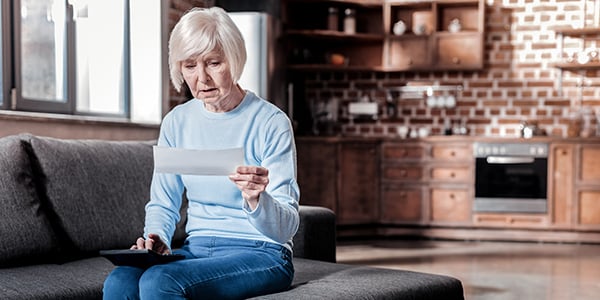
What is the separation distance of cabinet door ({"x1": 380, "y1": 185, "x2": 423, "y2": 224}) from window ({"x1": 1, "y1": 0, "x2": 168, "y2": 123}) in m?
2.34

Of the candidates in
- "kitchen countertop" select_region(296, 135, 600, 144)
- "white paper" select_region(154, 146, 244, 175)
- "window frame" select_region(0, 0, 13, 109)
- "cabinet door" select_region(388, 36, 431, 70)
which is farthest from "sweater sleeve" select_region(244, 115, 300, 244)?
"cabinet door" select_region(388, 36, 431, 70)

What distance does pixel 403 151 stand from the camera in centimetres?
627

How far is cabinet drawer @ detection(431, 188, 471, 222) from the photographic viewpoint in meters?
6.14

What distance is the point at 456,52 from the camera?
6.47 meters

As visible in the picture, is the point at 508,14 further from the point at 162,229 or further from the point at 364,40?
the point at 162,229

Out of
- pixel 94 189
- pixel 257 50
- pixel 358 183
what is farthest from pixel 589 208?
pixel 94 189

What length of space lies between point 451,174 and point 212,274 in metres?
4.74

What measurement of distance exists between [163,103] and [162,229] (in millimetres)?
3062

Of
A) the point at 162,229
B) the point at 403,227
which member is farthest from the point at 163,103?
the point at 162,229

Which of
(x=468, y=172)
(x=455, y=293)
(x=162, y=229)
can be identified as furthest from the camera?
(x=468, y=172)

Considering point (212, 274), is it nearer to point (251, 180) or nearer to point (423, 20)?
point (251, 180)

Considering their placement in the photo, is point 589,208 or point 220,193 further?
point 589,208

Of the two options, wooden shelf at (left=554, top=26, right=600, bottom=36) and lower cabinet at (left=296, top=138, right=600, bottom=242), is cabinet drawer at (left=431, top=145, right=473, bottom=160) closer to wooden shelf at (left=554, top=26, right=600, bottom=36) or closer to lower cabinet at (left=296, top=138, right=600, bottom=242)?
lower cabinet at (left=296, top=138, right=600, bottom=242)

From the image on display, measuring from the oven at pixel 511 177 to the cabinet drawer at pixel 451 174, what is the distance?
0.30ft
